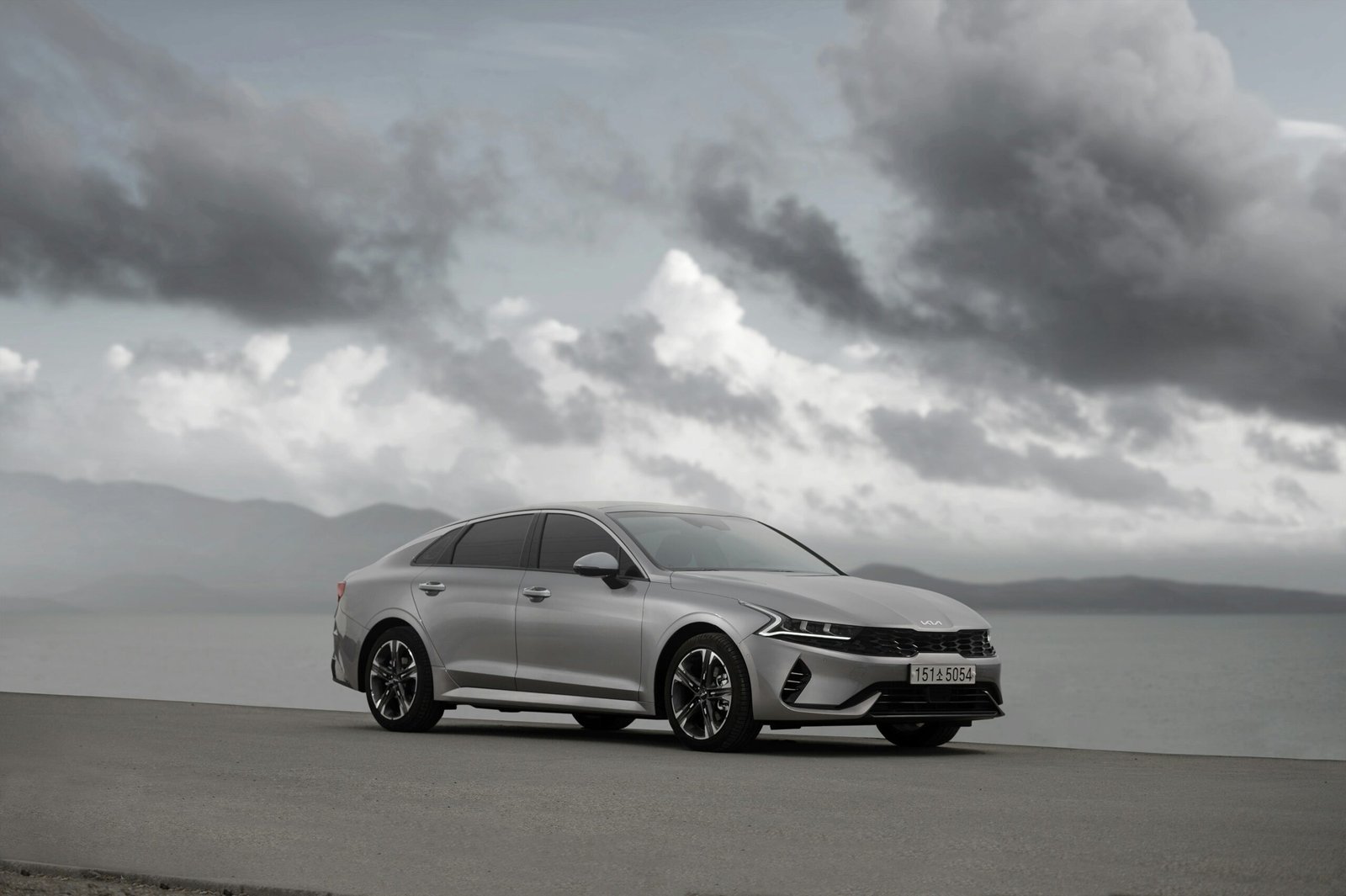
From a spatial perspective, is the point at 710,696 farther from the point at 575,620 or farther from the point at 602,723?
the point at 602,723

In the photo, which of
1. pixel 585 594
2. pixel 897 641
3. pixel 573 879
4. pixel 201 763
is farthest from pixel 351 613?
pixel 573 879

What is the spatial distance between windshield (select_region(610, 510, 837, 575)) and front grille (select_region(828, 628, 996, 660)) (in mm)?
1355

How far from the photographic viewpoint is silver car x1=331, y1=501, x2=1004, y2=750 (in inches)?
426

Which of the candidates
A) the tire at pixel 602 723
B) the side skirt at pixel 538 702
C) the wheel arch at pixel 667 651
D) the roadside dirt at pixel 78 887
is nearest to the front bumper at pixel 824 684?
the wheel arch at pixel 667 651

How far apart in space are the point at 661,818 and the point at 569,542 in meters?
4.79

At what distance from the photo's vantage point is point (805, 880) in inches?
248

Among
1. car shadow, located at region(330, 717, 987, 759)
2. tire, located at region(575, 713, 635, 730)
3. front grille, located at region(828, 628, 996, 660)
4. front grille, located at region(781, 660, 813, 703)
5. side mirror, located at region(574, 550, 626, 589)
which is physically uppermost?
side mirror, located at region(574, 550, 626, 589)

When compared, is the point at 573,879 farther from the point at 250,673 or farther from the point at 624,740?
the point at 250,673

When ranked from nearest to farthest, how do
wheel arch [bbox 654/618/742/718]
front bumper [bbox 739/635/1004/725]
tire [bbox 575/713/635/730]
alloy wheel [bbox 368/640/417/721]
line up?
front bumper [bbox 739/635/1004/725], wheel arch [bbox 654/618/742/718], alloy wheel [bbox 368/640/417/721], tire [bbox 575/713/635/730]

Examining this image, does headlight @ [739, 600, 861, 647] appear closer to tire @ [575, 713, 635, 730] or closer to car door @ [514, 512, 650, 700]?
car door @ [514, 512, 650, 700]

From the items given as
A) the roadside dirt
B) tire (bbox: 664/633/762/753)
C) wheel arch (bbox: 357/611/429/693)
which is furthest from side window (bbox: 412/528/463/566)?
the roadside dirt

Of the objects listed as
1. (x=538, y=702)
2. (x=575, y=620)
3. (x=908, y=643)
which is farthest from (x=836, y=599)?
(x=538, y=702)

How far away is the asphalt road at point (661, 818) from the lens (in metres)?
6.43

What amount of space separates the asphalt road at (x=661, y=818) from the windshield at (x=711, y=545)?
4.38 feet
